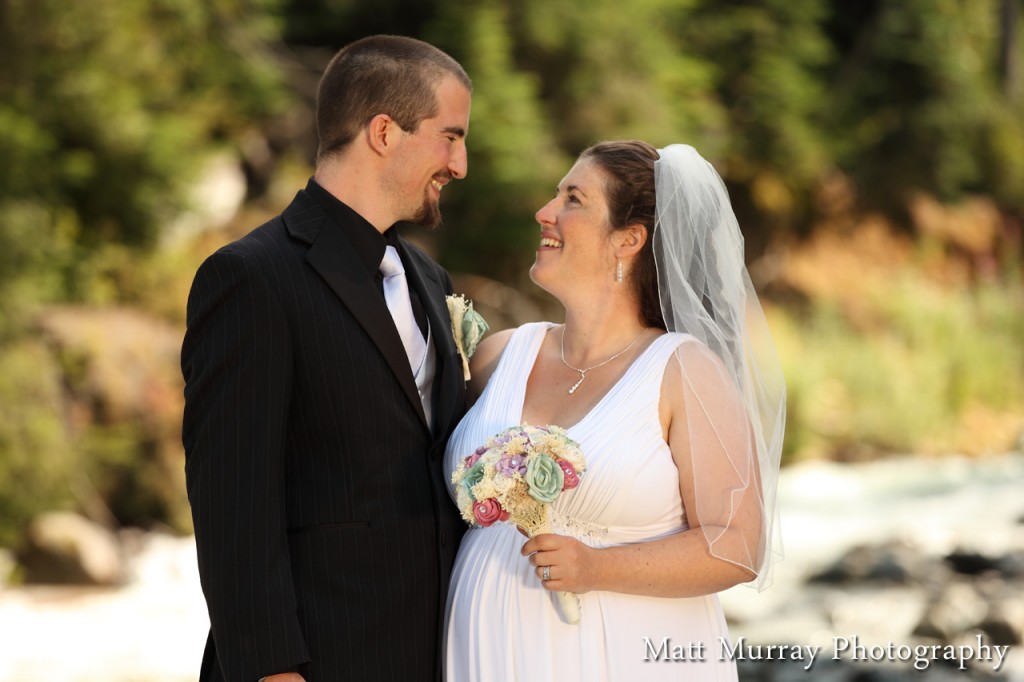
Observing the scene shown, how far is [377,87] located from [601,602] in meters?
1.62

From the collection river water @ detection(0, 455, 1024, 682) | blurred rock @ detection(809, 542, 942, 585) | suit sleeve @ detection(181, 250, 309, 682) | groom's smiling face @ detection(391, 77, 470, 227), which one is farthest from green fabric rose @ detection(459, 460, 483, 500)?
blurred rock @ detection(809, 542, 942, 585)

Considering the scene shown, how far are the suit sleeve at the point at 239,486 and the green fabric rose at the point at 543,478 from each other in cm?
63

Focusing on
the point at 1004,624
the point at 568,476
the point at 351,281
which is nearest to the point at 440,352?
the point at 351,281

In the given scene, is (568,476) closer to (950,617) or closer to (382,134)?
(382,134)

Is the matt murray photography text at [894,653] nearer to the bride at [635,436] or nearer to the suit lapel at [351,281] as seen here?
the bride at [635,436]

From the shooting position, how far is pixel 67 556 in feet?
30.0

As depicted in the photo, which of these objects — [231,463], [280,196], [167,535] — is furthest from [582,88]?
[231,463]

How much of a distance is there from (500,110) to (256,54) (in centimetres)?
326

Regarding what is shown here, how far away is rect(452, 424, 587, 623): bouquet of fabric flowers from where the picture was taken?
277 centimetres

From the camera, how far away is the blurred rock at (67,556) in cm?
909

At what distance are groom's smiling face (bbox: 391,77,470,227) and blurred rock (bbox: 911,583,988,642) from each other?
22.4 feet

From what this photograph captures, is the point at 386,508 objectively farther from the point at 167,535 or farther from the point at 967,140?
the point at 967,140

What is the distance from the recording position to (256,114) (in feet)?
46.9

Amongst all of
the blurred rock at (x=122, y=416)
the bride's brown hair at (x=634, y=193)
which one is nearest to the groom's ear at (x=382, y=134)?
the bride's brown hair at (x=634, y=193)
